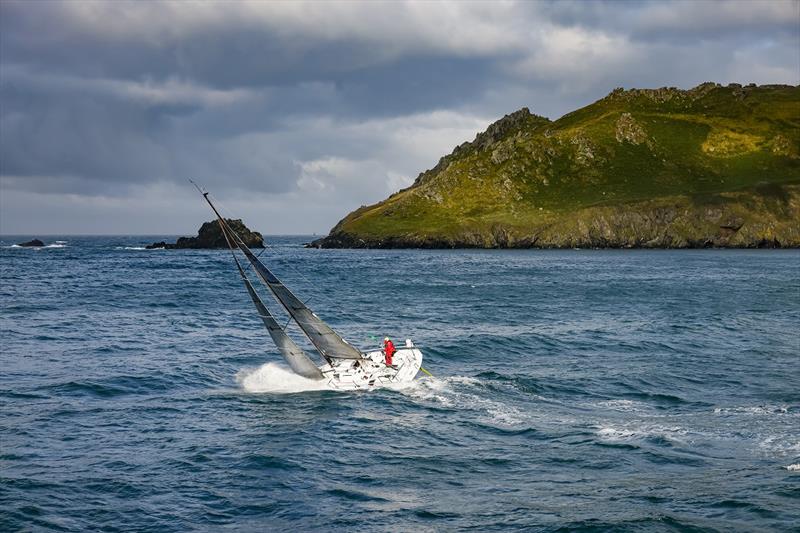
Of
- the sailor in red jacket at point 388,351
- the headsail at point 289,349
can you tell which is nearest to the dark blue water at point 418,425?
the headsail at point 289,349

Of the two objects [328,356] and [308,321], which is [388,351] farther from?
[308,321]

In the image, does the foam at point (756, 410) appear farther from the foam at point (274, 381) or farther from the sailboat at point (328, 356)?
the foam at point (274, 381)

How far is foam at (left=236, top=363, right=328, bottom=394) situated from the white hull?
0.81m

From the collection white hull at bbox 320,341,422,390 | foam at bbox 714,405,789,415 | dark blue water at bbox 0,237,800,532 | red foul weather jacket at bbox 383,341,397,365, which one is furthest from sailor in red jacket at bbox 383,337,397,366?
foam at bbox 714,405,789,415

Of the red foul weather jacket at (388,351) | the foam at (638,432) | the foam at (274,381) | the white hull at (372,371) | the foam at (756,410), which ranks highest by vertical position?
the red foul weather jacket at (388,351)

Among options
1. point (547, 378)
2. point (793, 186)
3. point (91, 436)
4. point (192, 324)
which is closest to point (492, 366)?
point (547, 378)

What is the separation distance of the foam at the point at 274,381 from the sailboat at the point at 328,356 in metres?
0.46

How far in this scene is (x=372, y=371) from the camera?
39.4 meters

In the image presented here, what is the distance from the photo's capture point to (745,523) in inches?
845

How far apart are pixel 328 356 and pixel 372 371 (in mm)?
2720

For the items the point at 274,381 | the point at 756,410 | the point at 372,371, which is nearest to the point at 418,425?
the point at 372,371

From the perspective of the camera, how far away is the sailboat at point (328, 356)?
39.2 meters

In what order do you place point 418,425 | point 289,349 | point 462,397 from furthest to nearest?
point 289,349
point 462,397
point 418,425

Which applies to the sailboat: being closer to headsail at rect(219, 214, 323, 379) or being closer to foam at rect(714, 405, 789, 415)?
headsail at rect(219, 214, 323, 379)
